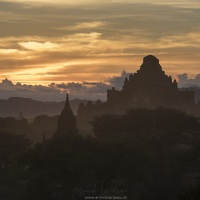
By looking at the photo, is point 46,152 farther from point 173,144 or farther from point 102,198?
point 173,144

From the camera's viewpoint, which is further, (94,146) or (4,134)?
→ (4,134)

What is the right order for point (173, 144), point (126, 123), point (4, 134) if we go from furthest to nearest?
point (126, 123)
point (4, 134)
point (173, 144)

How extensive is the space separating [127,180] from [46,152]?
12.1 meters

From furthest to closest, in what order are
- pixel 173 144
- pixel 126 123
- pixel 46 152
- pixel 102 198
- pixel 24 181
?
pixel 126 123 < pixel 173 144 < pixel 24 181 < pixel 46 152 < pixel 102 198

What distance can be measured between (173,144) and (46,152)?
32.6m

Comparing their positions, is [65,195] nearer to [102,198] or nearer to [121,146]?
[102,198]

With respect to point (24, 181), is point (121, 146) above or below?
above

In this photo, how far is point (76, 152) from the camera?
289 feet

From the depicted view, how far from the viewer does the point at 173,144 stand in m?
113

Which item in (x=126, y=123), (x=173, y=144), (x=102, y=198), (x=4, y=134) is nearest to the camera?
(x=102, y=198)

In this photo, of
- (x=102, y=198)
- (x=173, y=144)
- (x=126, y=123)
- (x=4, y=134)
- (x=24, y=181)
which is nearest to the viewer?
(x=102, y=198)

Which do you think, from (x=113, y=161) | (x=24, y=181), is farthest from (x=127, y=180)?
(x=24, y=181)

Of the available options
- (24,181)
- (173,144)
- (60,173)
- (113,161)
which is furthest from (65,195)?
(173,144)

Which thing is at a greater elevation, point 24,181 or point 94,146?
point 94,146
